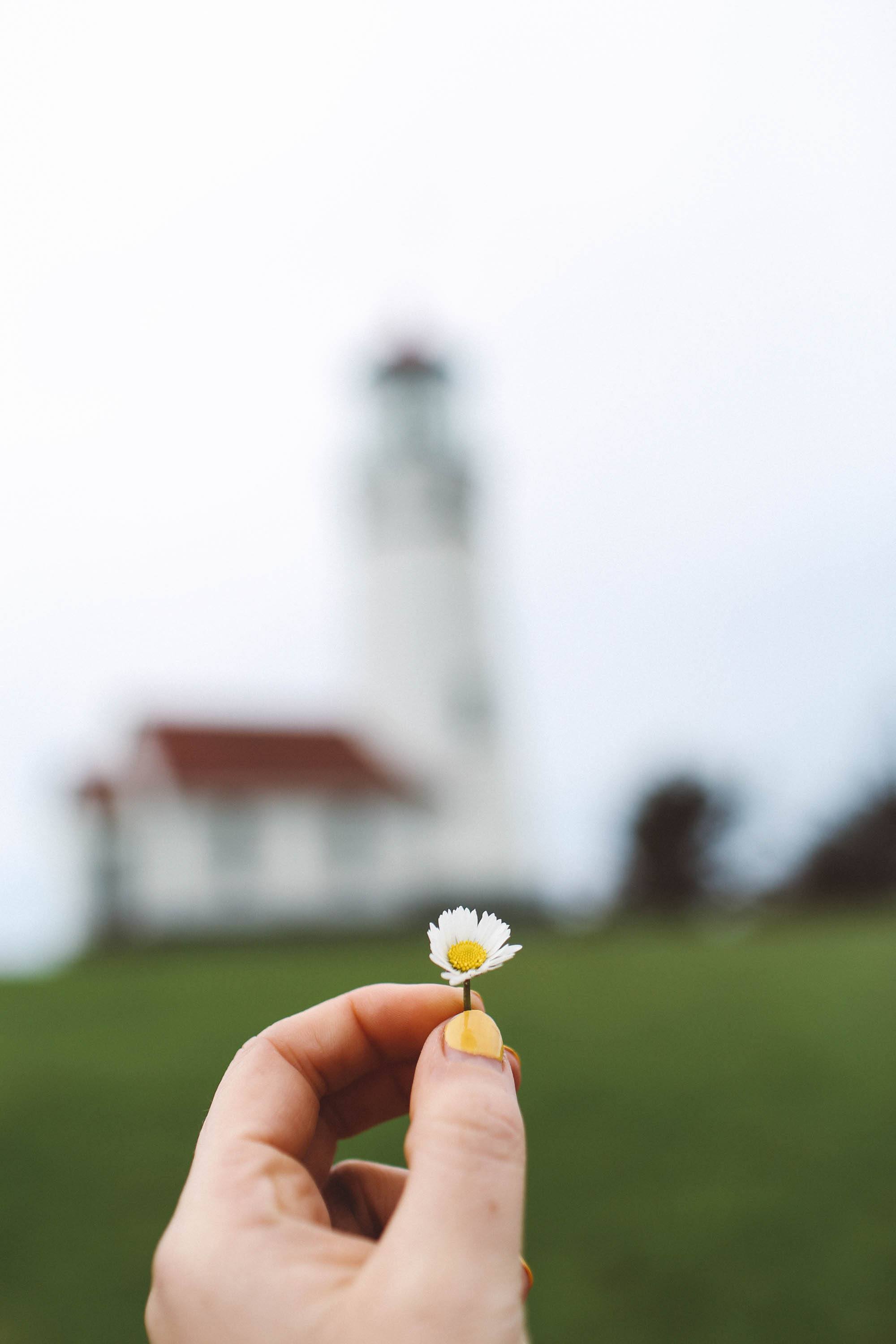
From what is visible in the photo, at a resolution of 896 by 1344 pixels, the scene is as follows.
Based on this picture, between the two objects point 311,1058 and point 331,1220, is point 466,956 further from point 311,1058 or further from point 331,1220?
point 331,1220

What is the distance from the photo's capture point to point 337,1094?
3.49 feet

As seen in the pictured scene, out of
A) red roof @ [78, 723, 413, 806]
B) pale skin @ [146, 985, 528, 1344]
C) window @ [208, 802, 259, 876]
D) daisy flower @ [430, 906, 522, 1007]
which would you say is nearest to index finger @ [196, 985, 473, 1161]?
pale skin @ [146, 985, 528, 1344]

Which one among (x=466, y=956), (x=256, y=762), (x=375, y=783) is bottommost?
(x=375, y=783)

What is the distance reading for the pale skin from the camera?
0.77 m

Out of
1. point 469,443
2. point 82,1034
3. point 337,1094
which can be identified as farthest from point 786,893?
point 337,1094

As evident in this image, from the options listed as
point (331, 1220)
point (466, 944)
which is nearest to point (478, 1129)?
point (466, 944)

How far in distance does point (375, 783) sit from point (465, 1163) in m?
22.1

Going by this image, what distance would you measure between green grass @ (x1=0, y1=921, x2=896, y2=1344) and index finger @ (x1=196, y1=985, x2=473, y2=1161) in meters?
2.54

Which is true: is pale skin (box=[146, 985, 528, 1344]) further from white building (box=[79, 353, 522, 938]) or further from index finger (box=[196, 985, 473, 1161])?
white building (box=[79, 353, 522, 938])

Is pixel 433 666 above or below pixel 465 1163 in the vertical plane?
below

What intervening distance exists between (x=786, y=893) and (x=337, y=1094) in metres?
25.7

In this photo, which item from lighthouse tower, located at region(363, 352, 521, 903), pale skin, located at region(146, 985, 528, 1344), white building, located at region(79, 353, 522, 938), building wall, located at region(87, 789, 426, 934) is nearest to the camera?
pale skin, located at region(146, 985, 528, 1344)

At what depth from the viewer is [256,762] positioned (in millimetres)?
22047

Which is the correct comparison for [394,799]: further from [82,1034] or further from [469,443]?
[82,1034]
